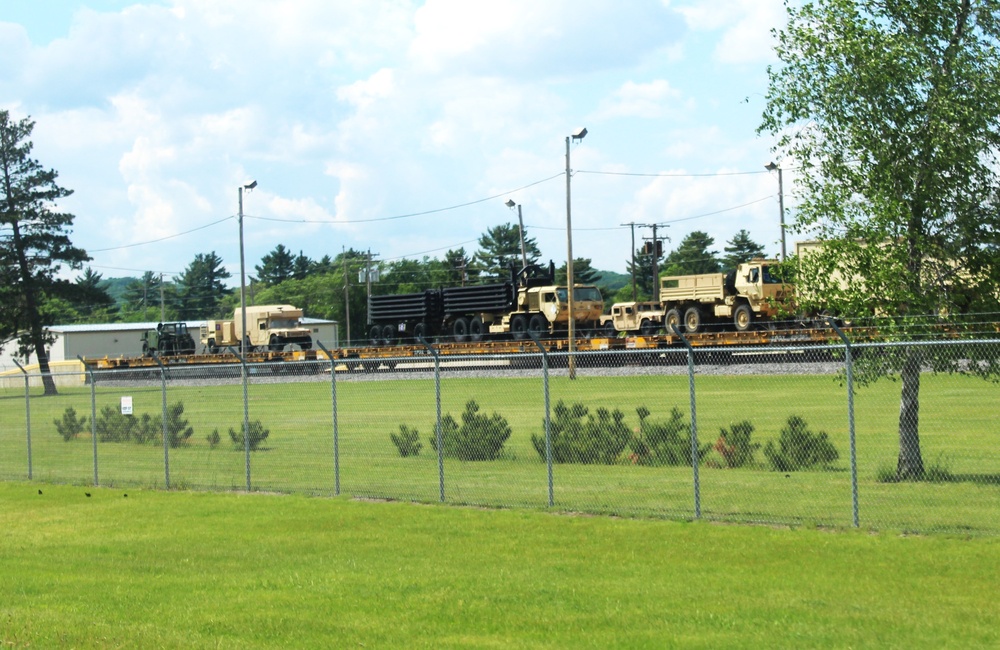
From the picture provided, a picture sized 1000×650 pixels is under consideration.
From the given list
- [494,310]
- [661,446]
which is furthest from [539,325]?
[661,446]

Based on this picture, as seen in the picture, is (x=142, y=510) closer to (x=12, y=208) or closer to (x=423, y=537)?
(x=423, y=537)

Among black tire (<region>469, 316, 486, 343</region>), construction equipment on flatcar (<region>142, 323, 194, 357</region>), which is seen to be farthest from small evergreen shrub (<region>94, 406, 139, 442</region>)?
construction equipment on flatcar (<region>142, 323, 194, 357</region>)

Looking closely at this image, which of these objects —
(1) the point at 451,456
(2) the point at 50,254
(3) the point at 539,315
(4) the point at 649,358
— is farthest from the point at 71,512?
(2) the point at 50,254

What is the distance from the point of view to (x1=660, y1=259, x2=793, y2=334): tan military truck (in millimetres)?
41344

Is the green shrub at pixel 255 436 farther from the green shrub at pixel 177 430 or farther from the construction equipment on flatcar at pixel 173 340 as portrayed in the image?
the construction equipment on flatcar at pixel 173 340

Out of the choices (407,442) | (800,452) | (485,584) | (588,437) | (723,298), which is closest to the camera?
(485,584)

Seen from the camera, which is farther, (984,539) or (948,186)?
(948,186)

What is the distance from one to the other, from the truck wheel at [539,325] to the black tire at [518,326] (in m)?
0.32

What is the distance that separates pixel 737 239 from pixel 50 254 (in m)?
68.8

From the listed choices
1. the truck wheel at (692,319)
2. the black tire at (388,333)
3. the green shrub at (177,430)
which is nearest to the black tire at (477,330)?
the black tire at (388,333)

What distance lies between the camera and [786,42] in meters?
16.7

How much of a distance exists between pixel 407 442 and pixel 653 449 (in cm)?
475

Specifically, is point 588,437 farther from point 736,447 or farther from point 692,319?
point 692,319

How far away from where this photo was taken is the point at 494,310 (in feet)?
171
